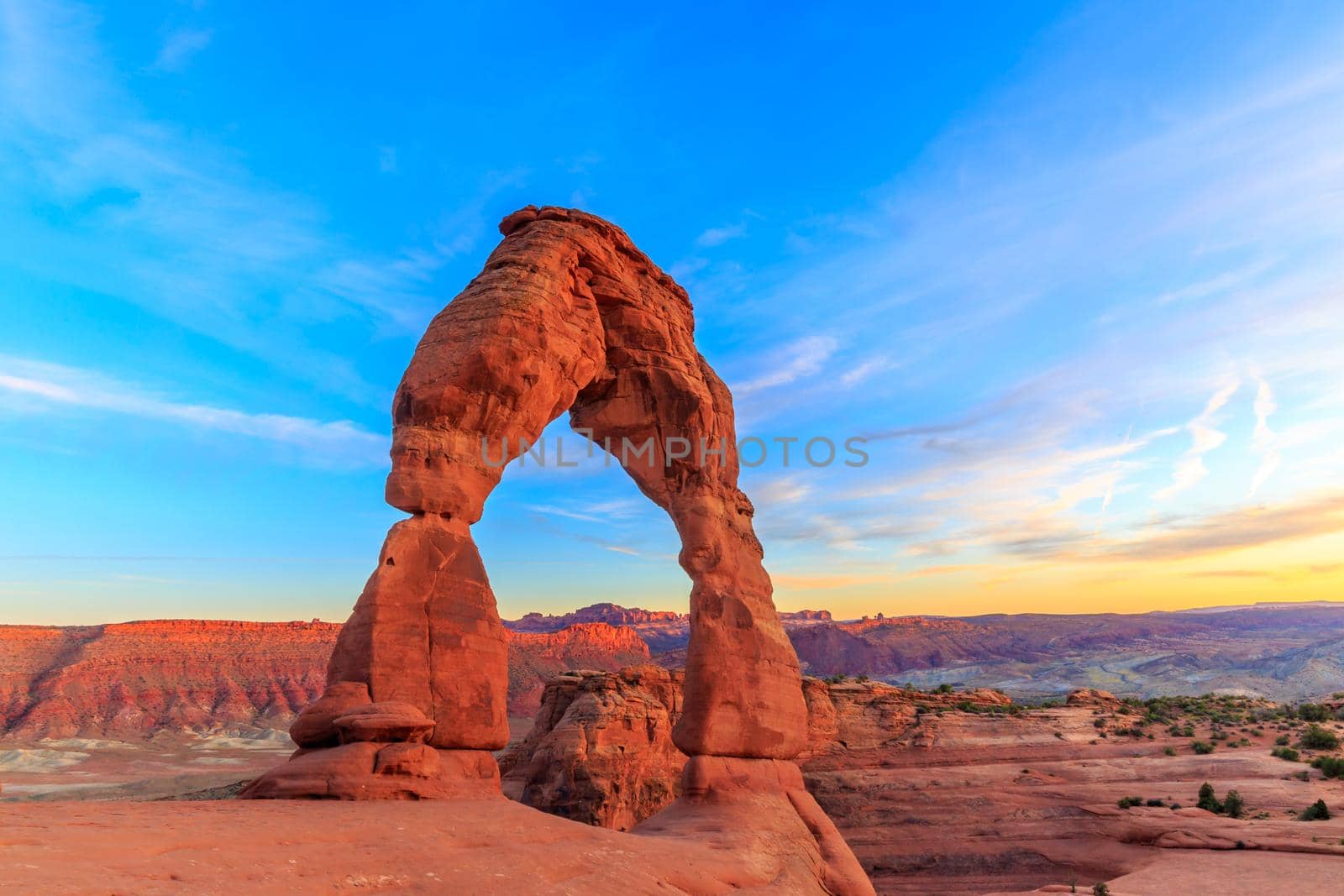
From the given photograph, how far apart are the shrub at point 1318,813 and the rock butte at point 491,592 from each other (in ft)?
45.5

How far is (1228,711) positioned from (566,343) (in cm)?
3783

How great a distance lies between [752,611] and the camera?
1686cm

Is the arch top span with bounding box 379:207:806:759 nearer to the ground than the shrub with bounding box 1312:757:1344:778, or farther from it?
farther from it

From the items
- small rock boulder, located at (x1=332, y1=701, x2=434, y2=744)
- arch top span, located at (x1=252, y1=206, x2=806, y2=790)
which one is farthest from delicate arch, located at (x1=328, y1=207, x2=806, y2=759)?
small rock boulder, located at (x1=332, y1=701, x2=434, y2=744)

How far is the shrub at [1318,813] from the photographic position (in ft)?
64.2

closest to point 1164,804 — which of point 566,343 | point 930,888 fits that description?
point 930,888

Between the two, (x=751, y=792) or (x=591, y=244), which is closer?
(x=751, y=792)

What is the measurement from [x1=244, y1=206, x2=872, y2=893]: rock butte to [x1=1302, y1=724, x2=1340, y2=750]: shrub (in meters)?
22.9

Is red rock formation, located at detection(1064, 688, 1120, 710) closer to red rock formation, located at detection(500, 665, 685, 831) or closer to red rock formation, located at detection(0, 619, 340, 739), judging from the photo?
red rock formation, located at detection(500, 665, 685, 831)

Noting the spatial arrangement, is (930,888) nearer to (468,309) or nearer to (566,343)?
(566,343)

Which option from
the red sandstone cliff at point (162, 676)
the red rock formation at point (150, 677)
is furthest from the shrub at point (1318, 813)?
the red rock formation at point (150, 677)

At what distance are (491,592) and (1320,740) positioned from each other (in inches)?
1202

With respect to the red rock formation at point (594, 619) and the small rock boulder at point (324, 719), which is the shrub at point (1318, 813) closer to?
A: the small rock boulder at point (324, 719)

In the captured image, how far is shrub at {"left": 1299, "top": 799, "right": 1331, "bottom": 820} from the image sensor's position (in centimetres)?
1958
